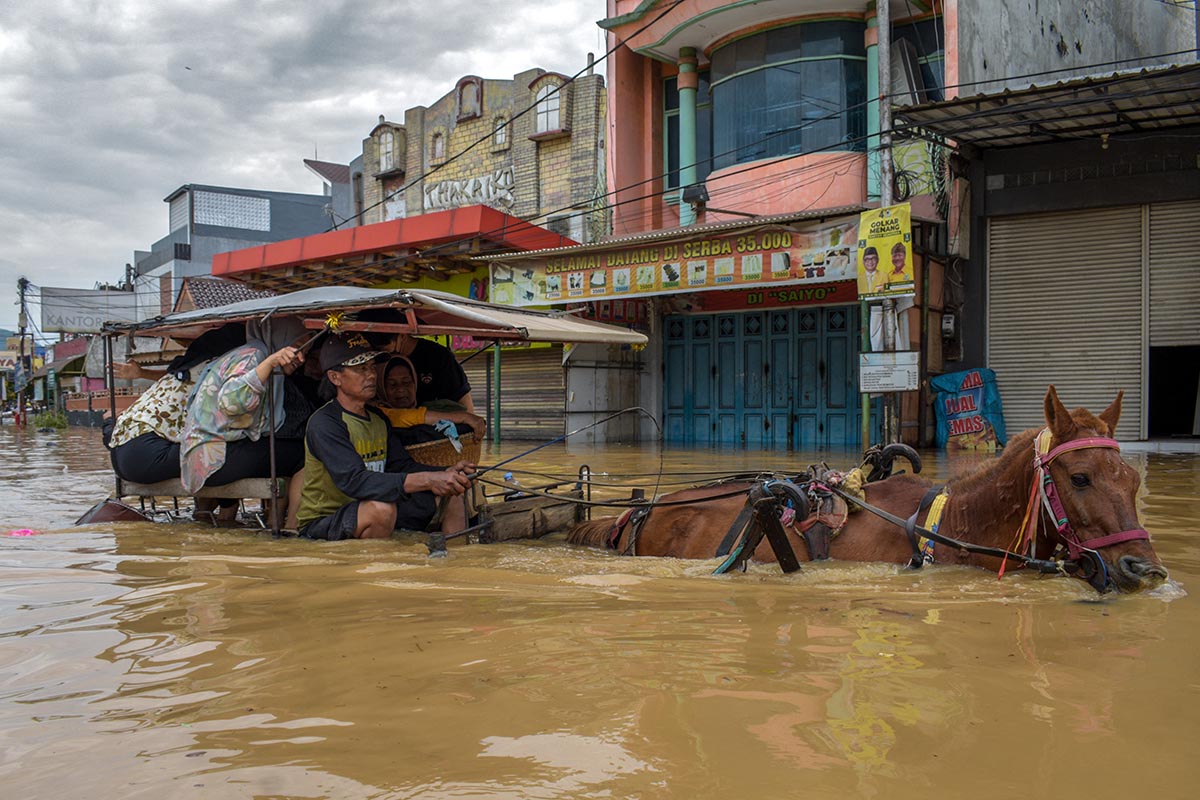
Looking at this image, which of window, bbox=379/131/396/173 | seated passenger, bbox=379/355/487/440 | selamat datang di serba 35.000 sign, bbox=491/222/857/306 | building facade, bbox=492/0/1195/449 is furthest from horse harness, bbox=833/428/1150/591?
window, bbox=379/131/396/173

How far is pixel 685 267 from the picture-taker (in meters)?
13.6

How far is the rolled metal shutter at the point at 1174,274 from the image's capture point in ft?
40.0

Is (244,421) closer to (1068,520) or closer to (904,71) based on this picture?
(1068,520)

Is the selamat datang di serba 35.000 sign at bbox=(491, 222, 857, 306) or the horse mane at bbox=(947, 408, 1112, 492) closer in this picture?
the horse mane at bbox=(947, 408, 1112, 492)

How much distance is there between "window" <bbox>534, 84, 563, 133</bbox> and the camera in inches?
781

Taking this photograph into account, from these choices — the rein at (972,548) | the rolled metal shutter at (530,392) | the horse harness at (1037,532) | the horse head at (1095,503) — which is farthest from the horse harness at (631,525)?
the rolled metal shutter at (530,392)

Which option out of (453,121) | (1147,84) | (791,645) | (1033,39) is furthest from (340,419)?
(453,121)

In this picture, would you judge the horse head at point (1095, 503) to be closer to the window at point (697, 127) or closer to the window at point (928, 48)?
the window at point (928, 48)

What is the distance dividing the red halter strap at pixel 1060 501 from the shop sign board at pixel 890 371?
27.1 feet

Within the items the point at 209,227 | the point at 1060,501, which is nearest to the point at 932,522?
the point at 1060,501

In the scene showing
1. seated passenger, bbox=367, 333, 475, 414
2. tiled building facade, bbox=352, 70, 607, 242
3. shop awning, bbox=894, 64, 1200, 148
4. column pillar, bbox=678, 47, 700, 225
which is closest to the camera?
seated passenger, bbox=367, 333, 475, 414

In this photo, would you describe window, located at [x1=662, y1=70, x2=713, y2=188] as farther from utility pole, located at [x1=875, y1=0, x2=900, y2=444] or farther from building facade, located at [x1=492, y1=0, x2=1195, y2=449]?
utility pole, located at [x1=875, y1=0, x2=900, y2=444]

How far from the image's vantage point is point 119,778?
1.96 m

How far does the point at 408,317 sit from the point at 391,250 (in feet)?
42.8
